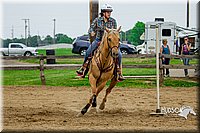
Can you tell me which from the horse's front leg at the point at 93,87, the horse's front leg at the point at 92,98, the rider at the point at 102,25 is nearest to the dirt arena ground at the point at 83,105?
the horse's front leg at the point at 92,98

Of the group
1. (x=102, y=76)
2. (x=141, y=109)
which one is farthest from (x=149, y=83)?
(x=102, y=76)

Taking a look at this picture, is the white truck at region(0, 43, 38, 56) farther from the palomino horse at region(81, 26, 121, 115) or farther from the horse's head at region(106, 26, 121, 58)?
the horse's head at region(106, 26, 121, 58)

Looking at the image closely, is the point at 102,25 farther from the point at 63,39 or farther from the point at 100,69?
the point at 63,39

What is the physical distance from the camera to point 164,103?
39.3 feet

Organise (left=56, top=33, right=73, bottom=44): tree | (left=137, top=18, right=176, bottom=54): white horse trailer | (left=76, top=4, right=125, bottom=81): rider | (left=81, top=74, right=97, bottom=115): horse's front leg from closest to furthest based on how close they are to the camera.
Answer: (left=81, top=74, right=97, bottom=115): horse's front leg, (left=76, top=4, right=125, bottom=81): rider, (left=137, top=18, right=176, bottom=54): white horse trailer, (left=56, top=33, right=73, bottom=44): tree

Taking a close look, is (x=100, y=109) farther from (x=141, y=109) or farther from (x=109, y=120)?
(x=109, y=120)

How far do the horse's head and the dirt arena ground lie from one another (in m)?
1.42

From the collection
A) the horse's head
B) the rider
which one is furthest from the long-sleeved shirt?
the horse's head

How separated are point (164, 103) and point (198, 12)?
779 centimetres

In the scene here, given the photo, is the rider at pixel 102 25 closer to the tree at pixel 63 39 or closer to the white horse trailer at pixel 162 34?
the white horse trailer at pixel 162 34

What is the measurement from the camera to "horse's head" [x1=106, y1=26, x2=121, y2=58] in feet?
29.1

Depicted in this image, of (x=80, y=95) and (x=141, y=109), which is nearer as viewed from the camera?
(x=141, y=109)

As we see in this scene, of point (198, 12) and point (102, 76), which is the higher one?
point (198, 12)

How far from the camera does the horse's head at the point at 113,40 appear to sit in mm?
8866
